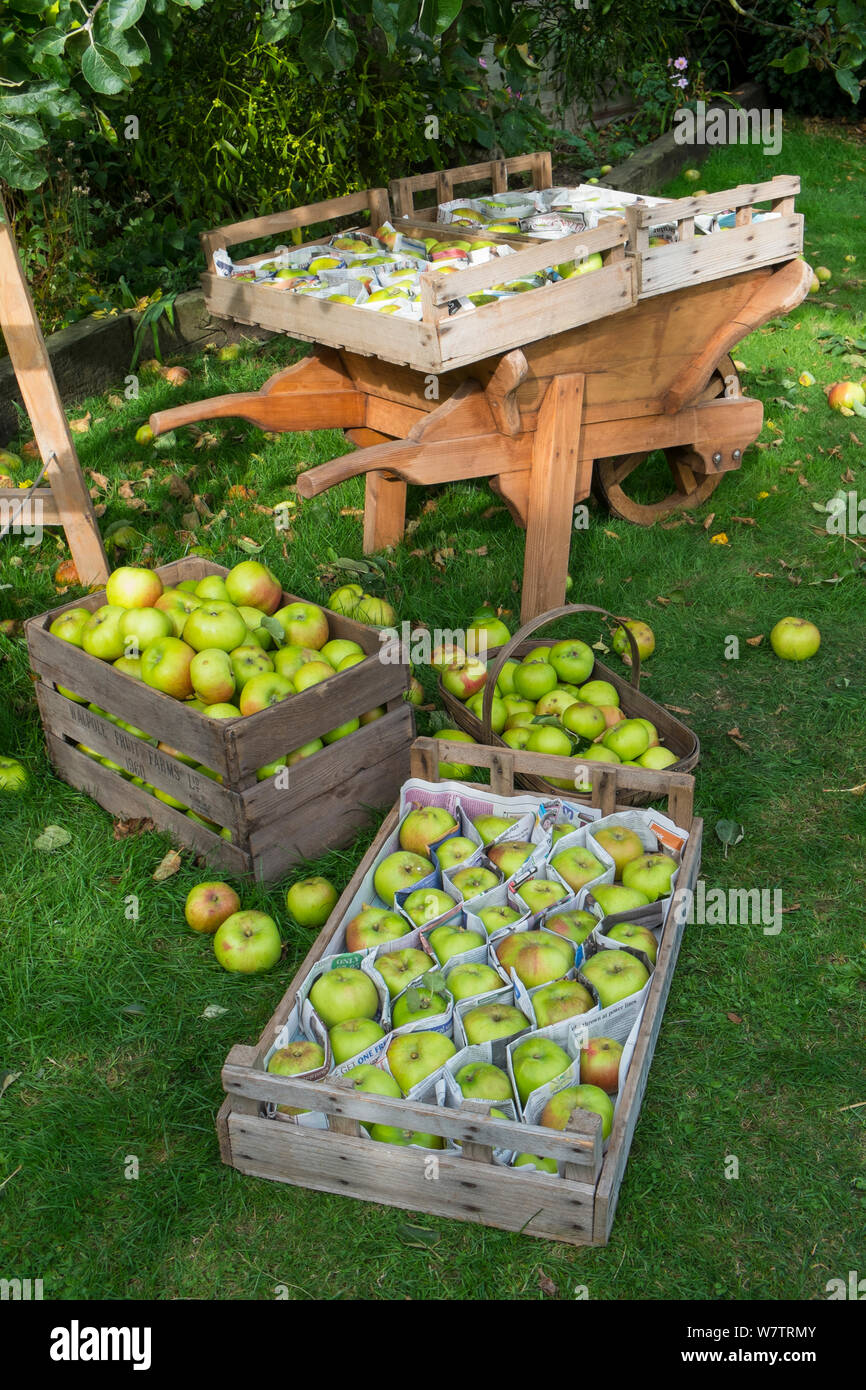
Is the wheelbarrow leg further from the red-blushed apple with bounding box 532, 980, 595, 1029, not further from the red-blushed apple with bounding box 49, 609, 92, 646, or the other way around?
the red-blushed apple with bounding box 532, 980, 595, 1029

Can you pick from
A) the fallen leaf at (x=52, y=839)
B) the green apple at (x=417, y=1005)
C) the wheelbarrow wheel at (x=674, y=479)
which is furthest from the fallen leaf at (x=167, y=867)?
the wheelbarrow wheel at (x=674, y=479)

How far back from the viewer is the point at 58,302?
19.8 feet

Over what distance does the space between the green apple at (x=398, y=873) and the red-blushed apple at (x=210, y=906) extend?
36 centimetres

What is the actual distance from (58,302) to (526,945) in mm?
4831

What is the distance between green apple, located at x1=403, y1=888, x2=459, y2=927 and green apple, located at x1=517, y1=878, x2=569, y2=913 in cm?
16

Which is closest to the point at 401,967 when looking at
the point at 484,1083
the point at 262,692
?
the point at 484,1083

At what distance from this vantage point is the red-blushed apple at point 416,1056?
219cm

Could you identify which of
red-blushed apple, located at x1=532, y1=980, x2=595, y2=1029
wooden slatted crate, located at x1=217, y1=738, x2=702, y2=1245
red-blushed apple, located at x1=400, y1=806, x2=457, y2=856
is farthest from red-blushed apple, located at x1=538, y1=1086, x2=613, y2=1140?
red-blushed apple, located at x1=400, y1=806, x2=457, y2=856

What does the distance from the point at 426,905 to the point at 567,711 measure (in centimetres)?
86

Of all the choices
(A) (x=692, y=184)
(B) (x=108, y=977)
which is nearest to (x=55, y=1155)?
(B) (x=108, y=977)

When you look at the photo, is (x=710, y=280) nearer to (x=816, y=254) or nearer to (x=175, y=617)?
(x=175, y=617)

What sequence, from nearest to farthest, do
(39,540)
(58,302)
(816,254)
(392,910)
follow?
(392,910), (39,540), (58,302), (816,254)

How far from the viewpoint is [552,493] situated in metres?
3.81

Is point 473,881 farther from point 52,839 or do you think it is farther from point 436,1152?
point 52,839
